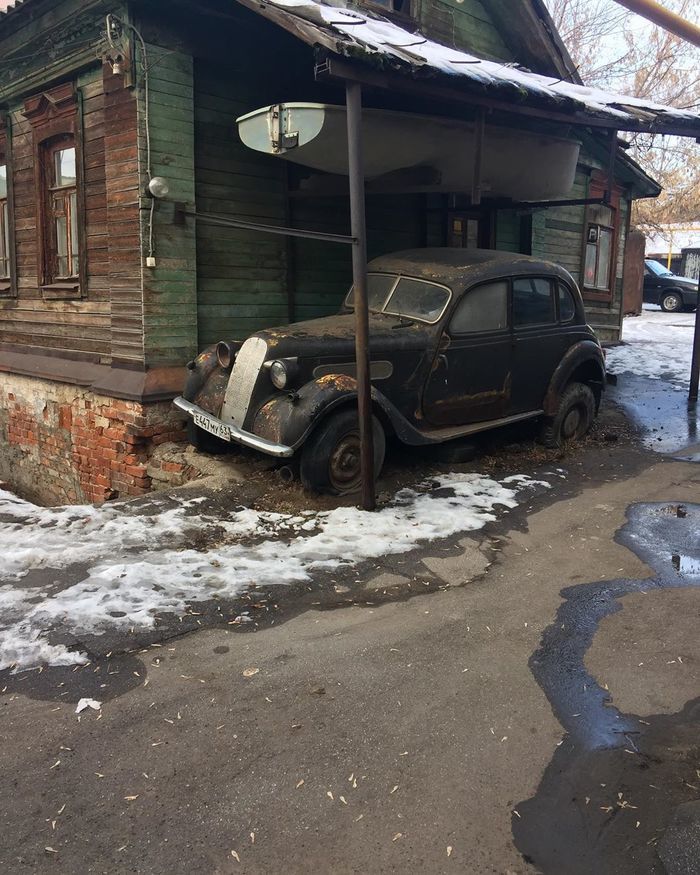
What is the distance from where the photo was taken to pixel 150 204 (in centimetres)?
676

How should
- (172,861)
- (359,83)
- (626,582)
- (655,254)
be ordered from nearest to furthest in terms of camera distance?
1. (172,861)
2. (626,582)
3. (359,83)
4. (655,254)

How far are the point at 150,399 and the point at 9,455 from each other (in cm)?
369

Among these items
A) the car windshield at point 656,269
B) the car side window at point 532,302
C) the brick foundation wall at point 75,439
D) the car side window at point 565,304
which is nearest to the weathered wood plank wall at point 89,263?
the brick foundation wall at point 75,439

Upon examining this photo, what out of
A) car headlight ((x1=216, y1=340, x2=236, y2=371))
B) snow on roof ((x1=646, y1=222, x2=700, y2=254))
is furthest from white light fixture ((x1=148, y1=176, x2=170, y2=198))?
snow on roof ((x1=646, y1=222, x2=700, y2=254))

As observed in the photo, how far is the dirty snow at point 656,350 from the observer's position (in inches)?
491

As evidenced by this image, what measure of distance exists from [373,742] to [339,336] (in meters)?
3.70

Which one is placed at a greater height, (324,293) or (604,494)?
(324,293)

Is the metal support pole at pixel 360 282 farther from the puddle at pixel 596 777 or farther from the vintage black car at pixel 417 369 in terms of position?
the puddle at pixel 596 777

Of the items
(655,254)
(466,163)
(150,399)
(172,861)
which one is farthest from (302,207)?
(655,254)

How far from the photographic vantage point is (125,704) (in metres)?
3.01

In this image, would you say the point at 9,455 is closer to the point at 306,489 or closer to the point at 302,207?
the point at 302,207

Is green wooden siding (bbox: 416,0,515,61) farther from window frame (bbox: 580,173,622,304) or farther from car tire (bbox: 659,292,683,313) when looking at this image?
car tire (bbox: 659,292,683,313)

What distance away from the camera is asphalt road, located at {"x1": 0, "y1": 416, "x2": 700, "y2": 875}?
7.43ft

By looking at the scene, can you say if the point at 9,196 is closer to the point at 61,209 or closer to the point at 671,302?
the point at 61,209
